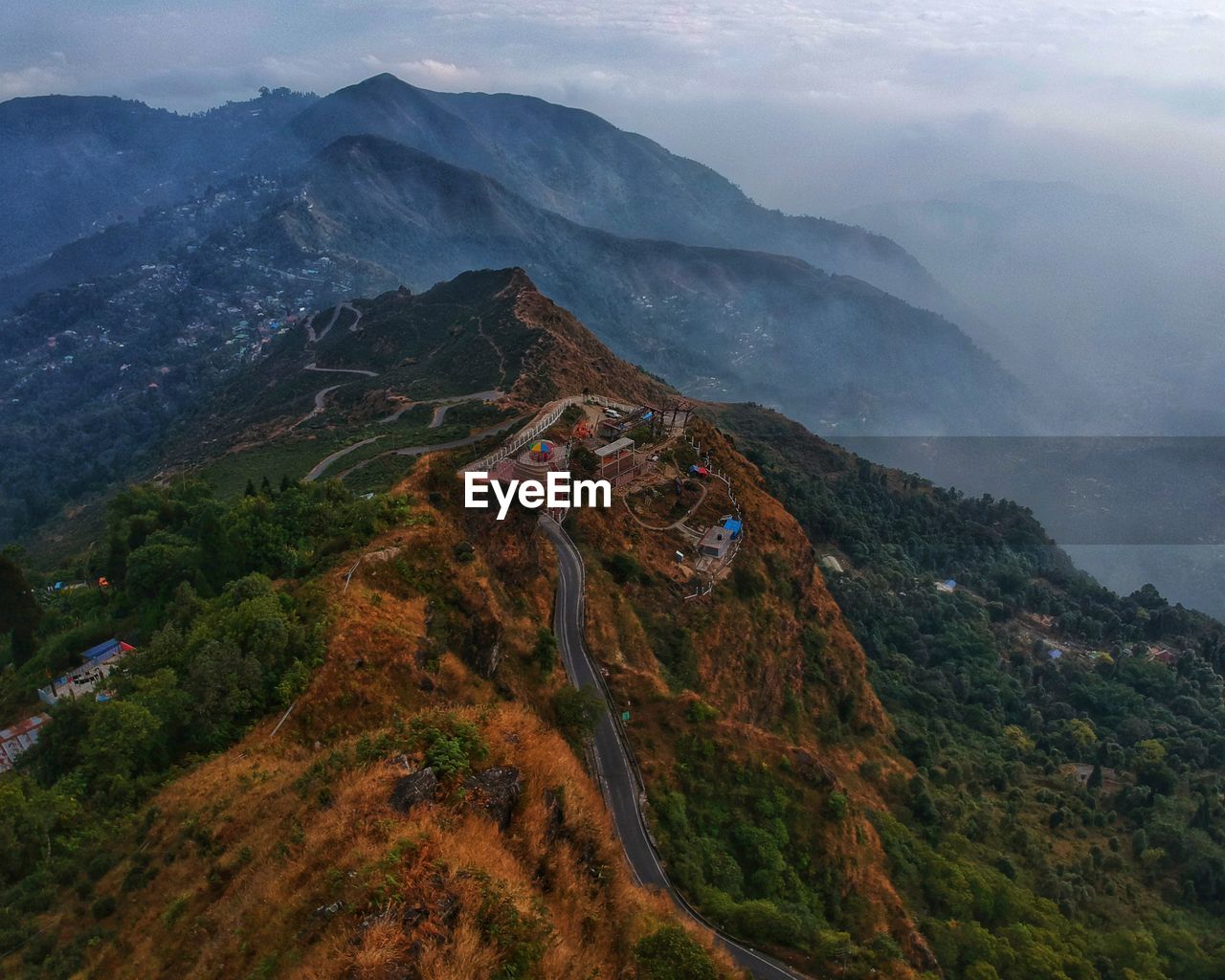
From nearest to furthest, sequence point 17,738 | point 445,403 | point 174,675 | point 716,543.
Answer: point 174,675, point 17,738, point 716,543, point 445,403

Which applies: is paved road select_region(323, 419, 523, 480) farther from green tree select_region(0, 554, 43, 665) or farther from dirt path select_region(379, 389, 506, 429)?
green tree select_region(0, 554, 43, 665)

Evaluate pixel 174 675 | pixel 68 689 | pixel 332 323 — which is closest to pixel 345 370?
pixel 332 323

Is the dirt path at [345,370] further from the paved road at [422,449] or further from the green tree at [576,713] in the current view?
the green tree at [576,713]

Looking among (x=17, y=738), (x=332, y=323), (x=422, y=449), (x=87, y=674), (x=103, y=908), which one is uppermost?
(x=332, y=323)

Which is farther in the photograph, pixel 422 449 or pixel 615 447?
pixel 422 449

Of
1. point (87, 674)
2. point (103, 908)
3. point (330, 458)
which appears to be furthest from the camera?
point (330, 458)

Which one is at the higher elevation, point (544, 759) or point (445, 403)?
point (544, 759)

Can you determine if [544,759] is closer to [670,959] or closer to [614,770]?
[670,959]

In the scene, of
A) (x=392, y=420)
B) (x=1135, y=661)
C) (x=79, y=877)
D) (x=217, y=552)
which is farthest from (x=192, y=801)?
(x=1135, y=661)
